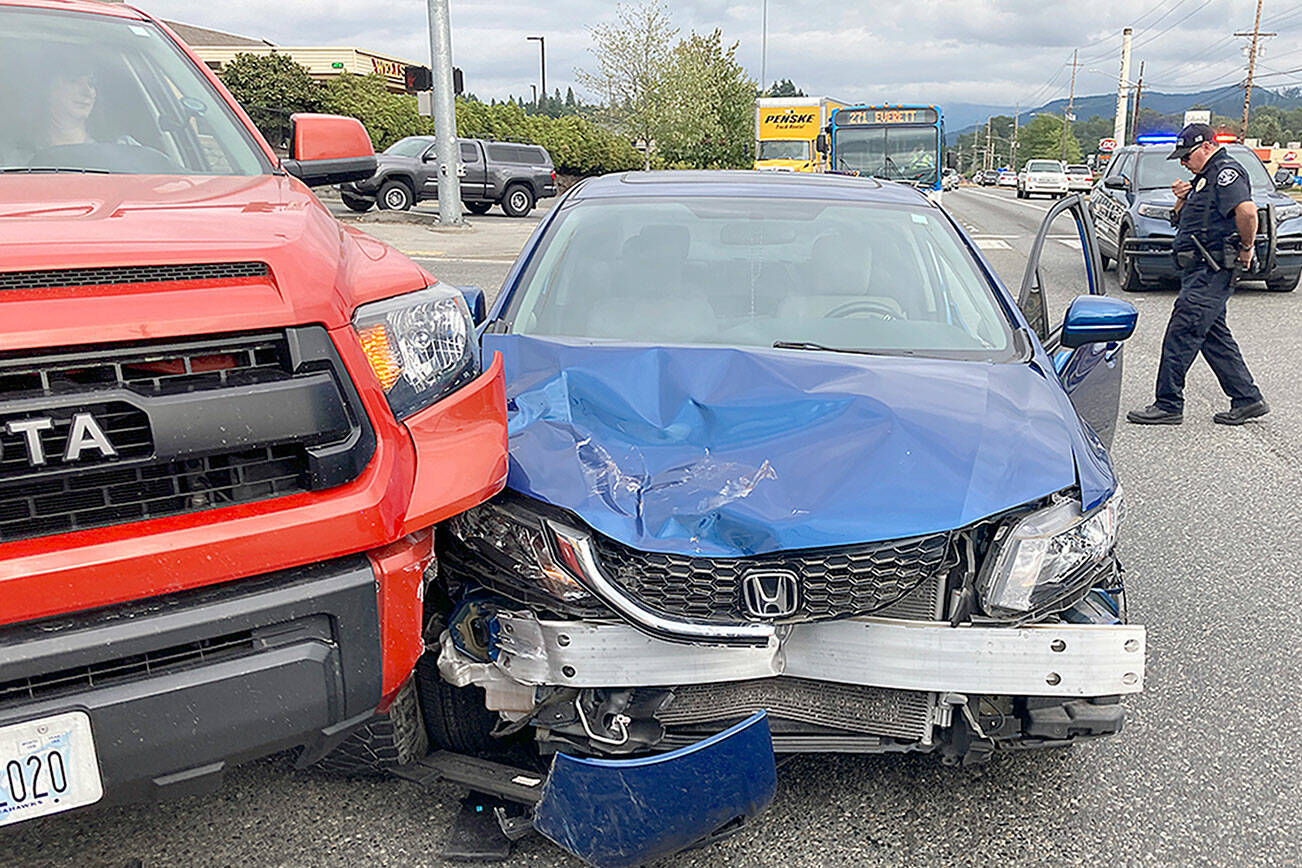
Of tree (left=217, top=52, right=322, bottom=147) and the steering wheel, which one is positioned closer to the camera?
the steering wheel

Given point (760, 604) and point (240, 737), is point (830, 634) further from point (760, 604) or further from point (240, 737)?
point (240, 737)

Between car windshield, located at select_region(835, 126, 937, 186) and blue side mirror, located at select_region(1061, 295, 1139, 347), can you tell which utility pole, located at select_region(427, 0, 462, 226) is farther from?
blue side mirror, located at select_region(1061, 295, 1139, 347)

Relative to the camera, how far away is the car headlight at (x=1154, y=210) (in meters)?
12.5

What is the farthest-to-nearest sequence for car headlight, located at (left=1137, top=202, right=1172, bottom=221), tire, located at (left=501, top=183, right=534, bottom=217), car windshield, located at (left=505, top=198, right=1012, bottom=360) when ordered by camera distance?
tire, located at (left=501, top=183, right=534, bottom=217), car headlight, located at (left=1137, top=202, right=1172, bottom=221), car windshield, located at (left=505, top=198, right=1012, bottom=360)

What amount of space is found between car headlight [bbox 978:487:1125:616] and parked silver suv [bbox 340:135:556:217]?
823 inches

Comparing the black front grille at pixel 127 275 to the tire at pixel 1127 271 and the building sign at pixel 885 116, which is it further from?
the building sign at pixel 885 116

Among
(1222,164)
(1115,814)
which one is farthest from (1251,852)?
(1222,164)

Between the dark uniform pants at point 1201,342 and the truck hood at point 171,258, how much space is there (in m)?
6.05

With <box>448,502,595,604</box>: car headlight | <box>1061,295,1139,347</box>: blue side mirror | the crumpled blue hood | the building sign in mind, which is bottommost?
<box>448,502,595,604</box>: car headlight

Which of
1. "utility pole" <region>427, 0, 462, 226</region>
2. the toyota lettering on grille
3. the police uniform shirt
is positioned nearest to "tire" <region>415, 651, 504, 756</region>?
the toyota lettering on grille

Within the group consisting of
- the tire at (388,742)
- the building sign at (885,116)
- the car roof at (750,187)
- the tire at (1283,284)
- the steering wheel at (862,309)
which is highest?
the building sign at (885,116)

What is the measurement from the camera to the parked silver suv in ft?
74.8

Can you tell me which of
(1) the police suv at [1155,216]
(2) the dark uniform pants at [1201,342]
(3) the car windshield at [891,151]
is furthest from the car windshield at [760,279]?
(3) the car windshield at [891,151]

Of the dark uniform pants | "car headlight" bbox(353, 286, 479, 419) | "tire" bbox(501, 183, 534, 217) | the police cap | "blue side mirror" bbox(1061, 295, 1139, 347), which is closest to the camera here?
"car headlight" bbox(353, 286, 479, 419)
